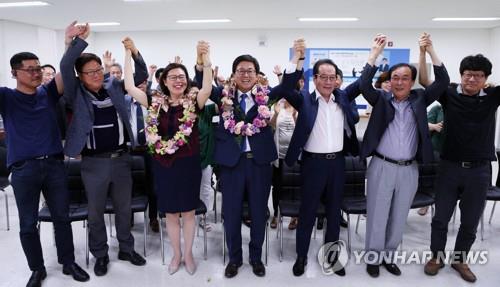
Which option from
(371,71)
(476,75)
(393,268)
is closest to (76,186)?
(371,71)

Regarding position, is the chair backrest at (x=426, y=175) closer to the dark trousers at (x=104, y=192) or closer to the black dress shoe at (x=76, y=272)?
the dark trousers at (x=104, y=192)

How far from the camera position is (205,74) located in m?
2.60

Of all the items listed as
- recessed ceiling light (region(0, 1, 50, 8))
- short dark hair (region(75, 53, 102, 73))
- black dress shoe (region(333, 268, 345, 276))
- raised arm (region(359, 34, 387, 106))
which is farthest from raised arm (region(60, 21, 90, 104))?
recessed ceiling light (region(0, 1, 50, 8))

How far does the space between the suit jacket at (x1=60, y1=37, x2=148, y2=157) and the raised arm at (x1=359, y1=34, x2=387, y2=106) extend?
1.85 metres

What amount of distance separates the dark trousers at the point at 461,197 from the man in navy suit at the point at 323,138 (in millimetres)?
770

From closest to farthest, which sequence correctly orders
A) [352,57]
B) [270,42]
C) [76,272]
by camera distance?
[76,272] → [352,57] → [270,42]

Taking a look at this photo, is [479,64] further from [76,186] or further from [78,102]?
[76,186]

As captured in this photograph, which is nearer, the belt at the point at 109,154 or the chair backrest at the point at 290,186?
the belt at the point at 109,154

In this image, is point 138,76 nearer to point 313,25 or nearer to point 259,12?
point 259,12

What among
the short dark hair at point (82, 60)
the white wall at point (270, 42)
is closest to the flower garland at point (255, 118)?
the short dark hair at point (82, 60)

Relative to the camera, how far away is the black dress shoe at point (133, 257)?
3.07m

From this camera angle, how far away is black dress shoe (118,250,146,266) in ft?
10.1

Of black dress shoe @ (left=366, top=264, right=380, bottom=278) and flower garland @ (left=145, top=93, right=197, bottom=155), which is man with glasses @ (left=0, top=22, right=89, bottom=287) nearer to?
flower garland @ (left=145, top=93, right=197, bottom=155)

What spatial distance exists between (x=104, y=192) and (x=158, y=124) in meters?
0.70
